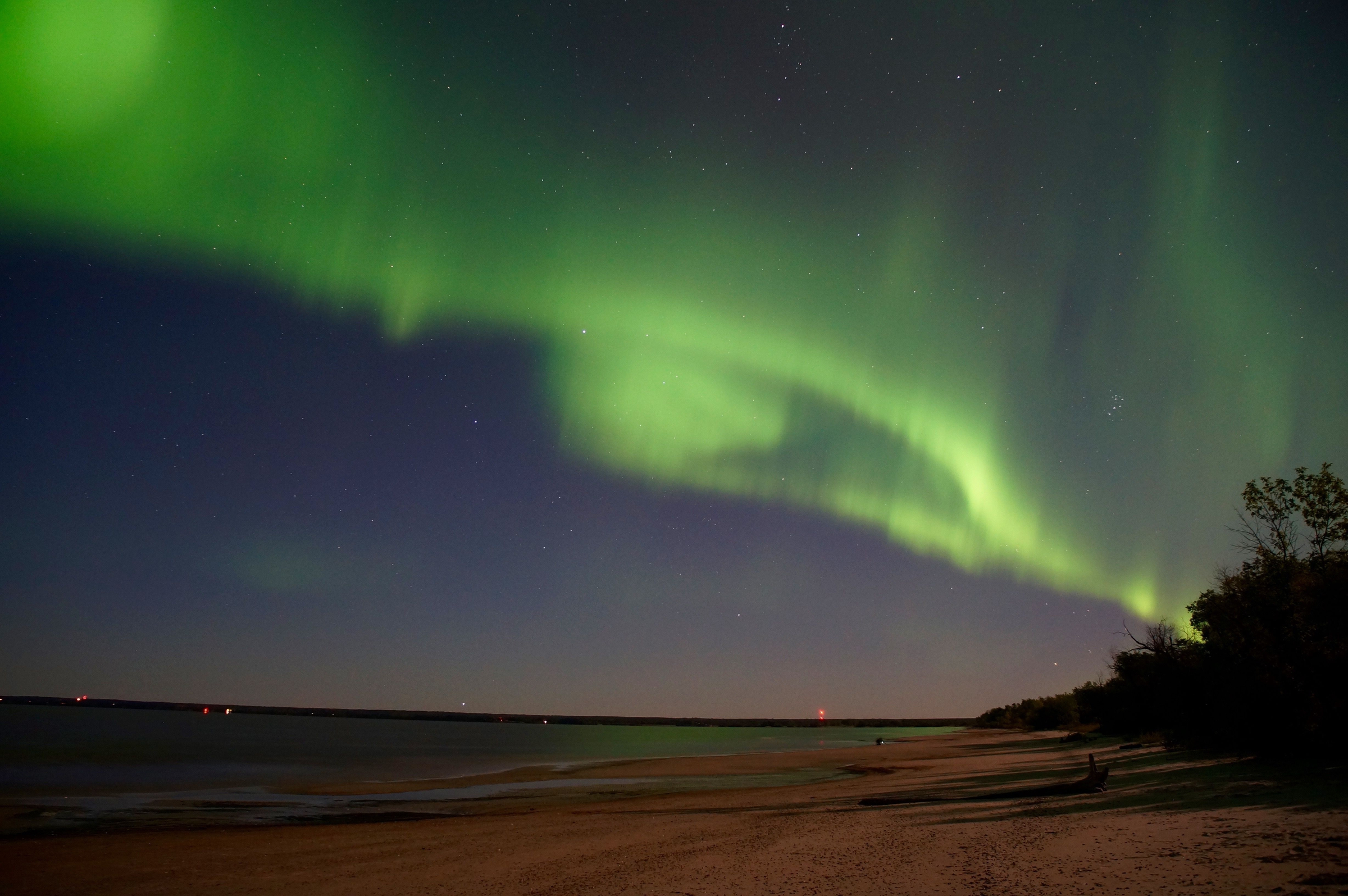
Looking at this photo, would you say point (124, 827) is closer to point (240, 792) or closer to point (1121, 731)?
point (240, 792)

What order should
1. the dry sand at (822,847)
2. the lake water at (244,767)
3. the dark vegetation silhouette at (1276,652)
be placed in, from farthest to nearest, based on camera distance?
the lake water at (244,767)
the dark vegetation silhouette at (1276,652)
the dry sand at (822,847)

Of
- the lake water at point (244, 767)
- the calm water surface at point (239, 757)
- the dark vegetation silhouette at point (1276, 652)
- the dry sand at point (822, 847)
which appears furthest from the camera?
the calm water surface at point (239, 757)

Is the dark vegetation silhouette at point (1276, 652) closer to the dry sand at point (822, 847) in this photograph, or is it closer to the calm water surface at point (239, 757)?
the dry sand at point (822, 847)

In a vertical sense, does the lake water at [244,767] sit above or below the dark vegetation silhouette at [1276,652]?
below

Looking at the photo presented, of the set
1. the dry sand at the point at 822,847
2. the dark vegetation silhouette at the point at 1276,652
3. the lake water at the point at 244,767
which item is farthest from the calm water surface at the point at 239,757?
the dark vegetation silhouette at the point at 1276,652

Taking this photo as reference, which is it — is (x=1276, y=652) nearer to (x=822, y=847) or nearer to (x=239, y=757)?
(x=822, y=847)

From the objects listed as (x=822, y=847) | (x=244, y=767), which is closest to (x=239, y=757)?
(x=244, y=767)

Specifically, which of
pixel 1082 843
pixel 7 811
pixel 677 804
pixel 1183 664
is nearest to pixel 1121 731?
pixel 1183 664

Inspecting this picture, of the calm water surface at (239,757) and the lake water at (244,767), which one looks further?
the calm water surface at (239,757)

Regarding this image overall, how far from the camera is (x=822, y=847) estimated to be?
13.0 metres

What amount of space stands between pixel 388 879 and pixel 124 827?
14.7 m

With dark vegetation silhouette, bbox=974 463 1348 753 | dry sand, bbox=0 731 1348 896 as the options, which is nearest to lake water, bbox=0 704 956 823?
dry sand, bbox=0 731 1348 896

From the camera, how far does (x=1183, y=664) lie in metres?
27.8

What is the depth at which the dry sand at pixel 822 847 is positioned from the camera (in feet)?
30.0
